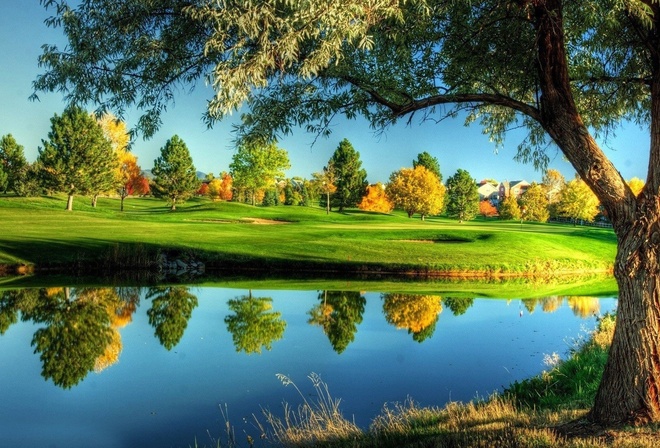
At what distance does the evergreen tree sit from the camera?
9025 centimetres

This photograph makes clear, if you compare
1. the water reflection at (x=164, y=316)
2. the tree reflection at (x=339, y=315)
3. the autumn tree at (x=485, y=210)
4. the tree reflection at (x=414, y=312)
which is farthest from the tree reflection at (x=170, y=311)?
the autumn tree at (x=485, y=210)

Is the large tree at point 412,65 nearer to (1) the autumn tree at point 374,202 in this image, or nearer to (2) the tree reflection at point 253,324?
(2) the tree reflection at point 253,324

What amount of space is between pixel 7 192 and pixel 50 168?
23.5 metres

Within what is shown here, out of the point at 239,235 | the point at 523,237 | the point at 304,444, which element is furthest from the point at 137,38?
the point at 523,237

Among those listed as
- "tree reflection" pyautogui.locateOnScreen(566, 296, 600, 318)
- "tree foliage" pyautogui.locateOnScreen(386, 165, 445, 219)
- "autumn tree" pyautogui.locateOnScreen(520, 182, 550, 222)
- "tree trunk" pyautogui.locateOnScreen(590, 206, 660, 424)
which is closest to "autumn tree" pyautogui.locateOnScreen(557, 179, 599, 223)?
"autumn tree" pyautogui.locateOnScreen(520, 182, 550, 222)

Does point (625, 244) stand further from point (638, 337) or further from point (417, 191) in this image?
point (417, 191)

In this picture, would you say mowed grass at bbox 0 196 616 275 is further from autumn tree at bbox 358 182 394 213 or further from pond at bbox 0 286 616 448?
autumn tree at bbox 358 182 394 213

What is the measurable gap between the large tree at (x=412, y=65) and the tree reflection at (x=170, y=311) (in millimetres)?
9710

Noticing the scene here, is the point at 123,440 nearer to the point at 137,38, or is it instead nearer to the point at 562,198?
the point at 137,38

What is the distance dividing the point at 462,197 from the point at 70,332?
8094cm

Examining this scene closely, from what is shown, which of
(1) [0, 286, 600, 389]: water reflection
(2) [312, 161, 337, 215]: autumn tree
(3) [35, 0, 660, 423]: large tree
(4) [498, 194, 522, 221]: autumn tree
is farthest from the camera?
(4) [498, 194, 522, 221]: autumn tree

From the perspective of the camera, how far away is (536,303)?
24812 mm

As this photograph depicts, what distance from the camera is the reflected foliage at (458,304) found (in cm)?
2215

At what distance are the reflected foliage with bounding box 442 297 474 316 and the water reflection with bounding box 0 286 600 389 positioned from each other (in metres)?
0.04
